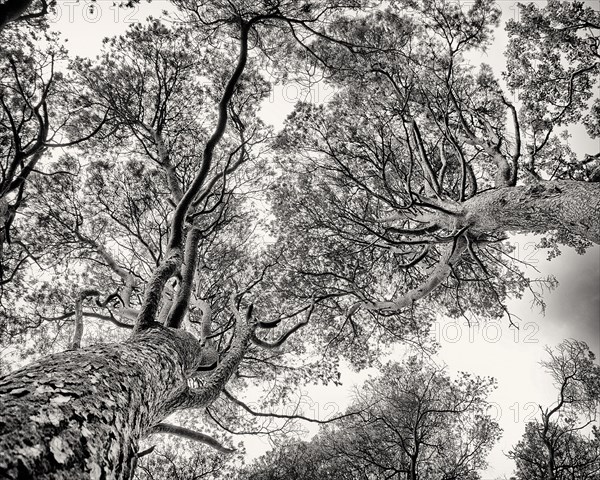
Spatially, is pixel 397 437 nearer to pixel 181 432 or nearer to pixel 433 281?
pixel 433 281

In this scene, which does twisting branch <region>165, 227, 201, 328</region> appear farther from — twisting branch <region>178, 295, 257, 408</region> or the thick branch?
the thick branch

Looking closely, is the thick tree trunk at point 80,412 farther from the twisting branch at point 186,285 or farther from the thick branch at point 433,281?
the thick branch at point 433,281

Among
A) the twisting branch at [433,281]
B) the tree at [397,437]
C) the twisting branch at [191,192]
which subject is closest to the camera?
the twisting branch at [191,192]

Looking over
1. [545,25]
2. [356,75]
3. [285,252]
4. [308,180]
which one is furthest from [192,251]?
[545,25]

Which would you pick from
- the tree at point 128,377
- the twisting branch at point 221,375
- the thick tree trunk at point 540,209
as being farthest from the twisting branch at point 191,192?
the thick tree trunk at point 540,209

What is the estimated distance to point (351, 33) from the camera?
7.73 meters

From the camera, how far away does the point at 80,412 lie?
1.35 metres

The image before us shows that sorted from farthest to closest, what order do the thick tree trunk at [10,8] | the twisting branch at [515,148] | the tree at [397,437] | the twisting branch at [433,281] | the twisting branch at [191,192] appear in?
the tree at [397,437]
the twisting branch at [433,281]
the twisting branch at [515,148]
the twisting branch at [191,192]
the thick tree trunk at [10,8]

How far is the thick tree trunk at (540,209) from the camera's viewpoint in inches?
141

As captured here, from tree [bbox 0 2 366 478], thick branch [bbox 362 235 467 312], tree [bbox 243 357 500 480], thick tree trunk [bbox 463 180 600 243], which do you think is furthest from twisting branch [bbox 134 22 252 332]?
tree [bbox 243 357 500 480]

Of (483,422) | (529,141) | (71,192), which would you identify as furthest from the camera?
(483,422)

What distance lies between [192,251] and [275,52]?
5.19 meters

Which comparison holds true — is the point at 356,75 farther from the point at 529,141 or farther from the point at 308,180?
the point at 529,141

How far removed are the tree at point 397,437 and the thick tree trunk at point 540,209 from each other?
5.11m
